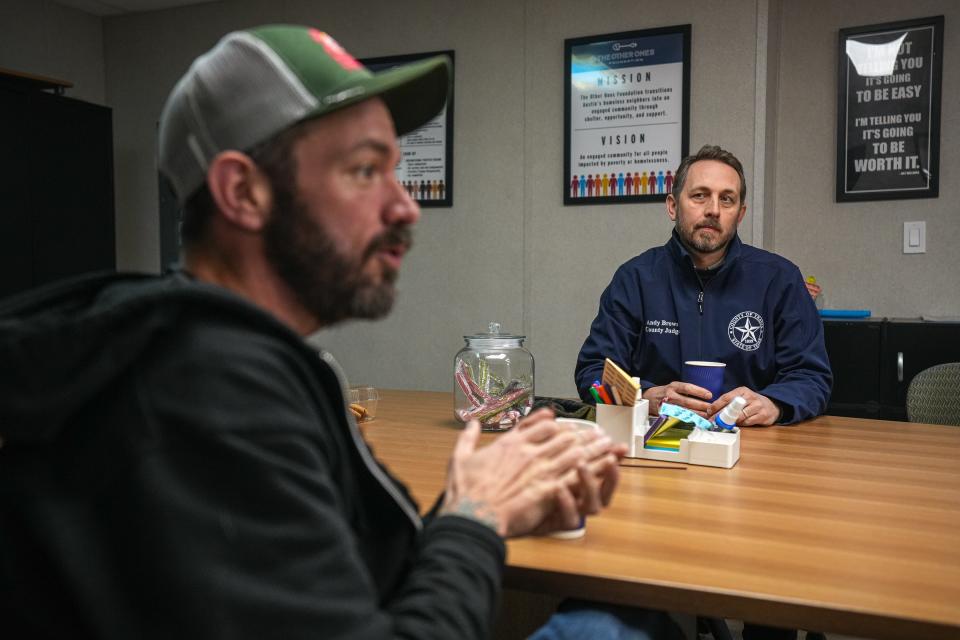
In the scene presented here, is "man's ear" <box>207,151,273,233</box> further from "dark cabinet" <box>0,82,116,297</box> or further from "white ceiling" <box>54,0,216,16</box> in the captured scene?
"white ceiling" <box>54,0,216,16</box>

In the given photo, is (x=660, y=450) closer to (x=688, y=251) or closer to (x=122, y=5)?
(x=688, y=251)

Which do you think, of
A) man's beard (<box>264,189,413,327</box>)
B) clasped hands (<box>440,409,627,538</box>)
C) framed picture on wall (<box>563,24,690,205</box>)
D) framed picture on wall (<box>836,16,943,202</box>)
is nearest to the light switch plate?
framed picture on wall (<box>836,16,943,202</box>)

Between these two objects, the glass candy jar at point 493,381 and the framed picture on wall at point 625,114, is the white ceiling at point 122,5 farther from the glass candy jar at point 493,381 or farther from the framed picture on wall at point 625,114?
the glass candy jar at point 493,381

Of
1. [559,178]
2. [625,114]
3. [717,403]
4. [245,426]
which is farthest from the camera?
[559,178]

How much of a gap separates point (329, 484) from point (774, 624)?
566mm

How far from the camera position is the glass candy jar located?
1808 mm

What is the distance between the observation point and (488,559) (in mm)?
784

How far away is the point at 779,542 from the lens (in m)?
1.07

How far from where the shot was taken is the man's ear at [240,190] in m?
0.77

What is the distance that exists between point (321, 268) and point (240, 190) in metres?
0.11

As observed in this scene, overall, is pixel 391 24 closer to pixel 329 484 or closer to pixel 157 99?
pixel 157 99

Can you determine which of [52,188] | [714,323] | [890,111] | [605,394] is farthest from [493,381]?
[52,188]

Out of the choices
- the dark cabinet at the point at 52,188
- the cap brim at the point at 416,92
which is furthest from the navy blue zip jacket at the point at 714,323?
the dark cabinet at the point at 52,188

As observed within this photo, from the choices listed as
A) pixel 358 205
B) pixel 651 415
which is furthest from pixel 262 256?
pixel 651 415
